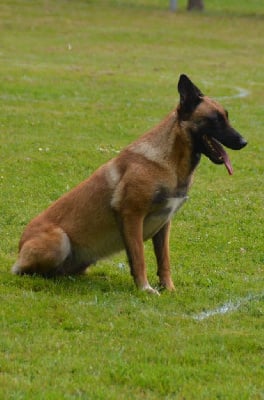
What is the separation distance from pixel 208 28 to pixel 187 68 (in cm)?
1085

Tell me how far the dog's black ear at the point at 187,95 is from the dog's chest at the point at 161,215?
2.40 feet

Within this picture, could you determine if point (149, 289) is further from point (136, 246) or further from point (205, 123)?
point (205, 123)

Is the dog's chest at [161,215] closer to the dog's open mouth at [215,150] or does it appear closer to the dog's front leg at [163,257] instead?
the dog's front leg at [163,257]

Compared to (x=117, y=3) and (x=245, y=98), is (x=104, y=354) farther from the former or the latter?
(x=117, y=3)

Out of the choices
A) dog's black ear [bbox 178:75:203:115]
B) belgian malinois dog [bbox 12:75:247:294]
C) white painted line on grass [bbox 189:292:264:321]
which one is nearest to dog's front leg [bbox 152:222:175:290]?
belgian malinois dog [bbox 12:75:247:294]

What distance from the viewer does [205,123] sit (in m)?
8.09

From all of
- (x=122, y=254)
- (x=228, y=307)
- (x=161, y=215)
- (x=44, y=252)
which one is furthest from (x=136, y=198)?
(x=122, y=254)

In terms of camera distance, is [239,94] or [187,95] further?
[239,94]

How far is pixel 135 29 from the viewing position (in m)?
34.2

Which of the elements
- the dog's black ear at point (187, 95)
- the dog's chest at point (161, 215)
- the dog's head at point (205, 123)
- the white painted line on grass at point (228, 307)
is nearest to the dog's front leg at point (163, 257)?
the dog's chest at point (161, 215)

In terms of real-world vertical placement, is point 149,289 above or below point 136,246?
below

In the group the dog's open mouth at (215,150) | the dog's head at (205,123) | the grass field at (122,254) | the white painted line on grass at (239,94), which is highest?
the dog's head at (205,123)

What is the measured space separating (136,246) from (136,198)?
41 cm

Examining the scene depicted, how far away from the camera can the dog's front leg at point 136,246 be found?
809 cm
